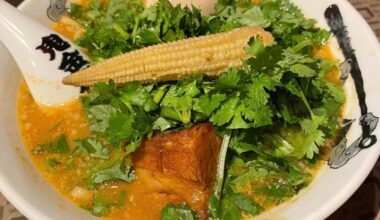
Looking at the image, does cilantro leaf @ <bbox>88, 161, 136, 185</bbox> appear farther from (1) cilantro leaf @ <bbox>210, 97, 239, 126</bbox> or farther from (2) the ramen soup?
(1) cilantro leaf @ <bbox>210, 97, 239, 126</bbox>

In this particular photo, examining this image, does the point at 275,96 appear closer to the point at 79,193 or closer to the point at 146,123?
the point at 146,123

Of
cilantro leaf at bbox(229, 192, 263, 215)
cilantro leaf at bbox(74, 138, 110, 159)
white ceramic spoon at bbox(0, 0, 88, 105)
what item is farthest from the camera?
white ceramic spoon at bbox(0, 0, 88, 105)

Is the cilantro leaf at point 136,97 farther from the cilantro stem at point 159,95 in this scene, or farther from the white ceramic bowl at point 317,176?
the white ceramic bowl at point 317,176

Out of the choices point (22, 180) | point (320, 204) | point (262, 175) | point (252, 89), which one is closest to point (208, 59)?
point (252, 89)

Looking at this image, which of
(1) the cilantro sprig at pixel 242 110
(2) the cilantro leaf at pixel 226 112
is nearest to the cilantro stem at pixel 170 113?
(1) the cilantro sprig at pixel 242 110

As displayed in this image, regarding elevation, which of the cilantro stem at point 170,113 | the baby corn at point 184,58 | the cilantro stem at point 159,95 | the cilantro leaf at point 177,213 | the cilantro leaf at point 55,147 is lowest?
the cilantro leaf at point 177,213

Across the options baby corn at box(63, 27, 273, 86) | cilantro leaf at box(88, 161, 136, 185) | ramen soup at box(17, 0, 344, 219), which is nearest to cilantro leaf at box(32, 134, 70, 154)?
ramen soup at box(17, 0, 344, 219)
